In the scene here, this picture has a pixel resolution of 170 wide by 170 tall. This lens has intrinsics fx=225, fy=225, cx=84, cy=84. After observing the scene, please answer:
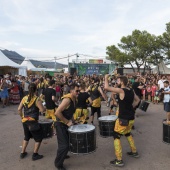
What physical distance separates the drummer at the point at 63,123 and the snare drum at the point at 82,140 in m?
0.14

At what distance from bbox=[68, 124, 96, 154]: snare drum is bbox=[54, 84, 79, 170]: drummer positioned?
0.14m

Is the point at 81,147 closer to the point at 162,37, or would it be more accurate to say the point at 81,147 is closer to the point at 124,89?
the point at 124,89

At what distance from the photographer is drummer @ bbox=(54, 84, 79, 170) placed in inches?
171

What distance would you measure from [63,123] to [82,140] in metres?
0.55

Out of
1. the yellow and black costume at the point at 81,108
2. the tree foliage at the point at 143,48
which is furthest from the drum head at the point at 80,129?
the tree foliage at the point at 143,48

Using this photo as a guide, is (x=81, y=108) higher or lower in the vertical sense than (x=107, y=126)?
higher

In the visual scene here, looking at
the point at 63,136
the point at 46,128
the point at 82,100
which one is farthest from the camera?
the point at 82,100

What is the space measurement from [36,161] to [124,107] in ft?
7.44

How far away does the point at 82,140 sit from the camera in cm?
427

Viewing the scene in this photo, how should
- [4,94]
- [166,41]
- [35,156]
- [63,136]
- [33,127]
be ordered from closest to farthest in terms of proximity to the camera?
1. [63,136]
2. [33,127]
3. [35,156]
4. [4,94]
5. [166,41]

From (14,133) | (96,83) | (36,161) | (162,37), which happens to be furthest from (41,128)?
(162,37)

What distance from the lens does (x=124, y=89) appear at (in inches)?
189

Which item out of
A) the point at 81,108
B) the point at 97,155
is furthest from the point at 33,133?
the point at 81,108

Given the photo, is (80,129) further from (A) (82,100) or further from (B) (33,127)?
(A) (82,100)
